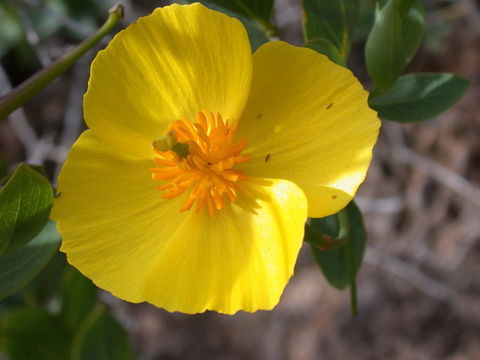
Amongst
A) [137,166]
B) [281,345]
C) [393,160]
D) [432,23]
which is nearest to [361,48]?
[432,23]

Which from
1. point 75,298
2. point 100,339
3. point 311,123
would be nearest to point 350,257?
point 311,123

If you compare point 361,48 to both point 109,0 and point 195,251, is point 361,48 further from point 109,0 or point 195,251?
point 195,251

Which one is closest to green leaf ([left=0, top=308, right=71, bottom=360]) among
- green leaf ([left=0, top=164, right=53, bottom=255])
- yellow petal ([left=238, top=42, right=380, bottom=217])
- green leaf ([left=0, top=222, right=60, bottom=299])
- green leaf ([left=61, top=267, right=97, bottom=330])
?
green leaf ([left=61, top=267, right=97, bottom=330])

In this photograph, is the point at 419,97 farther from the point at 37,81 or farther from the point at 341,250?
the point at 37,81

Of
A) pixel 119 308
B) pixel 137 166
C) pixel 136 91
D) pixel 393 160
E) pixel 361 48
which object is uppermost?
pixel 136 91

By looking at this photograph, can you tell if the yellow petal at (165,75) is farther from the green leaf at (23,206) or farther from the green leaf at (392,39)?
the green leaf at (392,39)

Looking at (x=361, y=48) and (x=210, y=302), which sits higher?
(x=210, y=302)

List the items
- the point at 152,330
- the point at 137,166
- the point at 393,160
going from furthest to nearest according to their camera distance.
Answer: the point at 152,330, the point at 393,160, the point at 137,166
